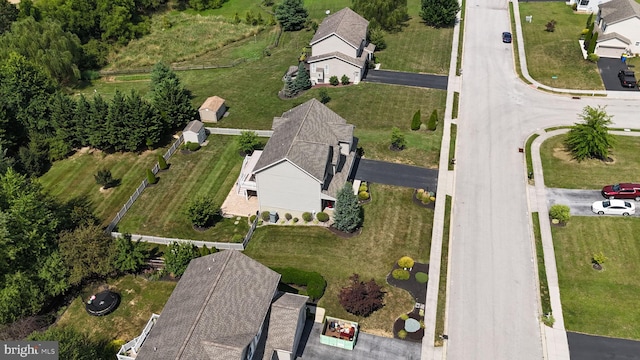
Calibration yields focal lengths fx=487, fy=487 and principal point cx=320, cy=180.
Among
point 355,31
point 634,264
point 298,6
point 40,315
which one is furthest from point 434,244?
point 298,6

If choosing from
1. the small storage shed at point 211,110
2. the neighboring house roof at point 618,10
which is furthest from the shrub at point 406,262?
the neighboring house roof at point 618,10

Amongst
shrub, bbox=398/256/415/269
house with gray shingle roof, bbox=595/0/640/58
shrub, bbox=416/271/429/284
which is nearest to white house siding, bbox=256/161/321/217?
shrub, bbox=398/256/415/269

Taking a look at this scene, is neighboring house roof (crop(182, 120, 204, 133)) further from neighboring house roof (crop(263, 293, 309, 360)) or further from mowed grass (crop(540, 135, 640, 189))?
mowed grass (crop(540, 135, 640, 189))

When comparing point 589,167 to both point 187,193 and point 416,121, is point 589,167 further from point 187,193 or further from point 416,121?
point 187,193

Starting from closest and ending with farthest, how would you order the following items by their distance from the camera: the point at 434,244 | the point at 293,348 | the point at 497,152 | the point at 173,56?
the point at 293,348 < the point at 434,244 < the point at 497,152 < the point at 173,56

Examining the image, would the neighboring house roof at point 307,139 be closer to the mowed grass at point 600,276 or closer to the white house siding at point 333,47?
the white house siding at point 333,47

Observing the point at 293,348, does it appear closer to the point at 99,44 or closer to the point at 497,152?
the point at 497,152
